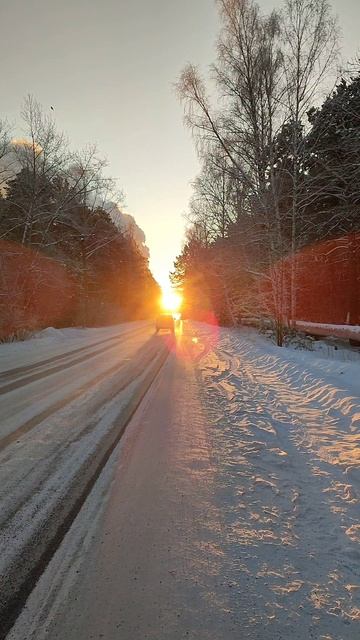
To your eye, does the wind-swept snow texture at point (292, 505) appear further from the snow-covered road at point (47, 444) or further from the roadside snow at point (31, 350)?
the roadside snow at point (31, 350)

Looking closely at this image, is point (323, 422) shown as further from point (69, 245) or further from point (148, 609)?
point (69, 245)

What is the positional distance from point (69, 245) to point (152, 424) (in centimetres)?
2977


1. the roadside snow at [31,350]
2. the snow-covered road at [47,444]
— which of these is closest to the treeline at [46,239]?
the roadside snow at [31,350]

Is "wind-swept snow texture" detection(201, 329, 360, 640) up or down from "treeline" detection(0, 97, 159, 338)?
down

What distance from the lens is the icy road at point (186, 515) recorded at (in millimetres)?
2256

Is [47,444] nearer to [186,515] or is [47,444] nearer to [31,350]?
[186,515]

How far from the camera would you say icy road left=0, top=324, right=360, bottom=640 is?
88.8 inches

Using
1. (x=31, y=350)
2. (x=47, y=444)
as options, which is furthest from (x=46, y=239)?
(x=47, y=444)

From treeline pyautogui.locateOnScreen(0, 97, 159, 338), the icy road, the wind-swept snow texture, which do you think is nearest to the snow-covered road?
the icy road

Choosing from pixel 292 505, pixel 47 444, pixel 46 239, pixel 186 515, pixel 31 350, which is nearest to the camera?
pixel 186 515

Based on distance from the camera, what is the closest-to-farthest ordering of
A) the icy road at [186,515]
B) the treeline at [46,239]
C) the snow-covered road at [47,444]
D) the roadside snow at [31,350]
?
1. the icy road at [186,515]
2. the snow-covered road at [47,444]
3. the roadside snow at [31,350]
4. the treeline at [46,239]

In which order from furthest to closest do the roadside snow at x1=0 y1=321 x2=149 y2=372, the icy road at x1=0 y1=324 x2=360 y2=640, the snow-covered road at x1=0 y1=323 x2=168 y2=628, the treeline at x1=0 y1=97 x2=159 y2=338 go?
the treeline at x1=0 y1=97 x2=159 y2=338 < the roadside snow at x1=0 y1=321 x2=149 y2=372 < the snow-covered road at x1=0 y1=323 x2=168 y2=628 < the icy road at x1=0 y1=324 x2=360 y2=640

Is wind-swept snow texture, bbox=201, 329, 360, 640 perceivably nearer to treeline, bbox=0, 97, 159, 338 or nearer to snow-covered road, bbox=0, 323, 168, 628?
snow-covered road, bbox=0, 323, 168, 628

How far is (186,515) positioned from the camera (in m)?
3.34
